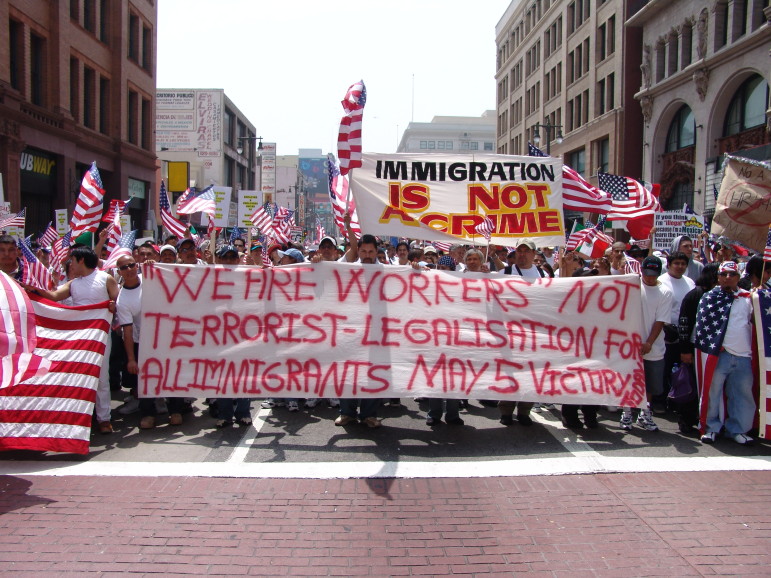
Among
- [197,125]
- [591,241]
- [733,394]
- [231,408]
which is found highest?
[197,125]

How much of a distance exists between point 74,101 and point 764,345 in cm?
2472

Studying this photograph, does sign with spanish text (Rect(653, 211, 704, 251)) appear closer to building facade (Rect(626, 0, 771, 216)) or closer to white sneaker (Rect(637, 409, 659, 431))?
white sneaker (Rect(637, 409, 659, 431))

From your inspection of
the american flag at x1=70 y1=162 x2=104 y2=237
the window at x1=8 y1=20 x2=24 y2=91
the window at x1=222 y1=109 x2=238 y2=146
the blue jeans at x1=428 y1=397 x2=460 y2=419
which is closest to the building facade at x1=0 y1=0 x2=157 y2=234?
the window at x1=8 y1=20 x2=24 y2=91

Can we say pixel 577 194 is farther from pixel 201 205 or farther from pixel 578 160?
pixel 578 160

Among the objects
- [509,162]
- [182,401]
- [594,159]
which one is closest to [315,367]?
[182,401]

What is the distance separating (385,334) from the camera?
629 centimetres

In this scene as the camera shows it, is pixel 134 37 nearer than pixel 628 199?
No

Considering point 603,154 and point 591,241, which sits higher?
point 603,154

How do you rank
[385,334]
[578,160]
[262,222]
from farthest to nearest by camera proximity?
[578,160]
[262,222]
[385,334]

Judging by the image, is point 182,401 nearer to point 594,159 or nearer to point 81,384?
point 81,384

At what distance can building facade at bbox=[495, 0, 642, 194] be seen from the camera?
1344 inches

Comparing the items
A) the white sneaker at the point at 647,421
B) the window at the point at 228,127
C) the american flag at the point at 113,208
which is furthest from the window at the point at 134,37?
the white sneaker at the point at 647,421

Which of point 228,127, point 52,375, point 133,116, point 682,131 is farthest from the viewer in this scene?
point 228,127

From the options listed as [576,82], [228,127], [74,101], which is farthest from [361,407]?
[228,127]
